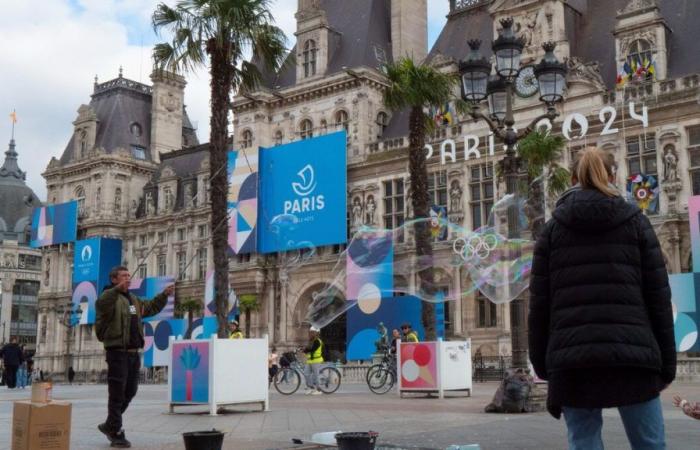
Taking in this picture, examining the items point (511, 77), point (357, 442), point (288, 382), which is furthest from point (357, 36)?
point (357, 442)

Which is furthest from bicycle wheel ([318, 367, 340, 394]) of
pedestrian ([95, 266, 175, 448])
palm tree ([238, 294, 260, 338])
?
palm tree ([238, 294, 260, 338])

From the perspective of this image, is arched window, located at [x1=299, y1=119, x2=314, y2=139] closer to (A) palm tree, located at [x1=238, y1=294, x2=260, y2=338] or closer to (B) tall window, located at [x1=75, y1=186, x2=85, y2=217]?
(A) palm tree, located at [x1=238, y1=294, x2=260, y2=338]

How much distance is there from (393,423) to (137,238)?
166 ft

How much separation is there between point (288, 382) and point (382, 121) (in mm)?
24464

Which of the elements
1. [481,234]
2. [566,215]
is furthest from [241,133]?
[566,215]

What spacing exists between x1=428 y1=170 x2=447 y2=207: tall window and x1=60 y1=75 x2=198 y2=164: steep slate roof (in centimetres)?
3079

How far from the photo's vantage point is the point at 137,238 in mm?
60312

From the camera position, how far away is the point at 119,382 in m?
9.91

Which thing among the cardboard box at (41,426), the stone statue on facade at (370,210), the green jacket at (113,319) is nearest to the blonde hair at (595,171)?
the cardboard box at (41,426)

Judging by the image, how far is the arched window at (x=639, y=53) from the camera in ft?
113

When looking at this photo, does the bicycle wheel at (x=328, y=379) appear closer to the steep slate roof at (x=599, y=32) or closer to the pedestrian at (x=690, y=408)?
the pedestrian at (x=690, y=408)

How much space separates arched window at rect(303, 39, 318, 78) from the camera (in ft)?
156

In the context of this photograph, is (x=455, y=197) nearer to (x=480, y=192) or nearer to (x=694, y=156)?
(x=480, y=192)

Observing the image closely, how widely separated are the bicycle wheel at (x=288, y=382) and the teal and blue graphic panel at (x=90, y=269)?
35810 mm
